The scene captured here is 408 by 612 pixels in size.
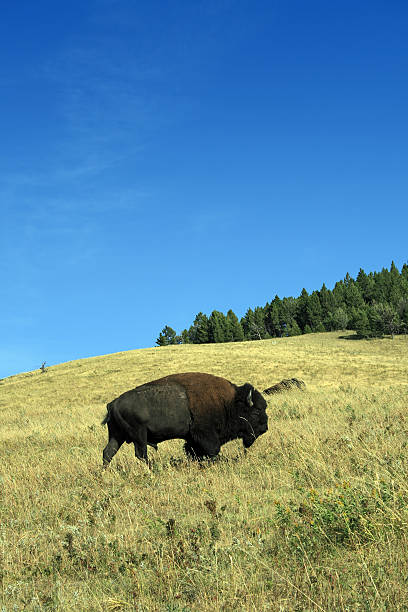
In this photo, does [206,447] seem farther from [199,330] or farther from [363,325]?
[199,330]

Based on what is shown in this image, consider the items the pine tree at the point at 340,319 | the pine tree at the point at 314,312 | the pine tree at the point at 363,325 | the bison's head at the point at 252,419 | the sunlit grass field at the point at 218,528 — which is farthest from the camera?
the pine tree at the point at 314,312

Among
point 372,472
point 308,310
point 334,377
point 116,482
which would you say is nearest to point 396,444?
point 372,472

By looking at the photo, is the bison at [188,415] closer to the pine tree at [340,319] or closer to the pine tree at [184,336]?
the pine tree at [340,319]

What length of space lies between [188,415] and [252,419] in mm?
1318

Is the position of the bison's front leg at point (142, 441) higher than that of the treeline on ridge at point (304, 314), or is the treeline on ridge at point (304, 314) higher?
the treeline on ridge at point (304, 314)

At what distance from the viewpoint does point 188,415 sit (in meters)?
8.43

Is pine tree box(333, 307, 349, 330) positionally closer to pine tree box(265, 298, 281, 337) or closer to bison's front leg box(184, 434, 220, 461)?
pine tree box(265, 298, 281, 337)

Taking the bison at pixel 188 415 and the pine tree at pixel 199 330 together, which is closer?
the bison at pixel 188 415

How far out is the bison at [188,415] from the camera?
8.32m

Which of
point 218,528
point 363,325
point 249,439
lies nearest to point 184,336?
point 363,325

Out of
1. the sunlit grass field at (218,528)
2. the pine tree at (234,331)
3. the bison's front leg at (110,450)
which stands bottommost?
the sunlit grass field at (218,528)

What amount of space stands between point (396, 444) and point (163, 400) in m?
3.97

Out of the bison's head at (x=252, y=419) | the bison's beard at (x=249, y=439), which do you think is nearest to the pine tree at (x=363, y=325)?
the bison's head at (x=252, y=419)

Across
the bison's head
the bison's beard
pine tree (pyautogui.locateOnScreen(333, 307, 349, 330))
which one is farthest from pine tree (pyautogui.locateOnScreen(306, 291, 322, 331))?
the bison's beard
